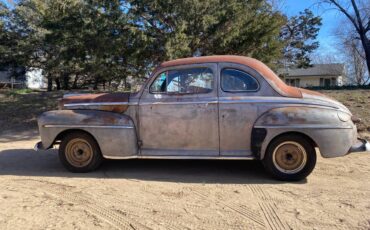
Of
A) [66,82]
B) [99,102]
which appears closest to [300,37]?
[66,82]

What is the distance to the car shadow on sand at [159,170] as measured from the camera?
6.36 metres

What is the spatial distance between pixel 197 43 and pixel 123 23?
2.42 metres

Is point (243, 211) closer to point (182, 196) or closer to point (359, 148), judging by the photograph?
point (182, 196)

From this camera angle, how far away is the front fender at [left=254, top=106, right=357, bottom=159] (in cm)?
596

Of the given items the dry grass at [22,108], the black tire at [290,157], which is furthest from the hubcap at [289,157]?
the dry grass at [22,108]

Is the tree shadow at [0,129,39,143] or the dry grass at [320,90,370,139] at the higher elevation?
the dry grass at [320,90,370,139]

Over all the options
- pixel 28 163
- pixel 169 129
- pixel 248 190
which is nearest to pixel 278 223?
pixel 248 190

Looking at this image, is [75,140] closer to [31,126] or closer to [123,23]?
[123,23]

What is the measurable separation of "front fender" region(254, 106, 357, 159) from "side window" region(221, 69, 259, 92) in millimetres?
516

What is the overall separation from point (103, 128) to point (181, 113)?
1.30m

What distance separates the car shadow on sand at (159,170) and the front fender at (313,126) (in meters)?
0.67

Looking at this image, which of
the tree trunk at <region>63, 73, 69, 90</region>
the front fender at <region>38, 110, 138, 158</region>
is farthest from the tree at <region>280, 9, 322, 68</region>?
the front fender at <region>38, 110, 138, 158</region>

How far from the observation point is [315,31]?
33.7 m

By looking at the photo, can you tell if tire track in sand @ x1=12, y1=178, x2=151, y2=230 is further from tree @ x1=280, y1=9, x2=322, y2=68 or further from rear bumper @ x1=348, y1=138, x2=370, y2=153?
tree @ x1=280, y1=9, x2=322, y2=68
